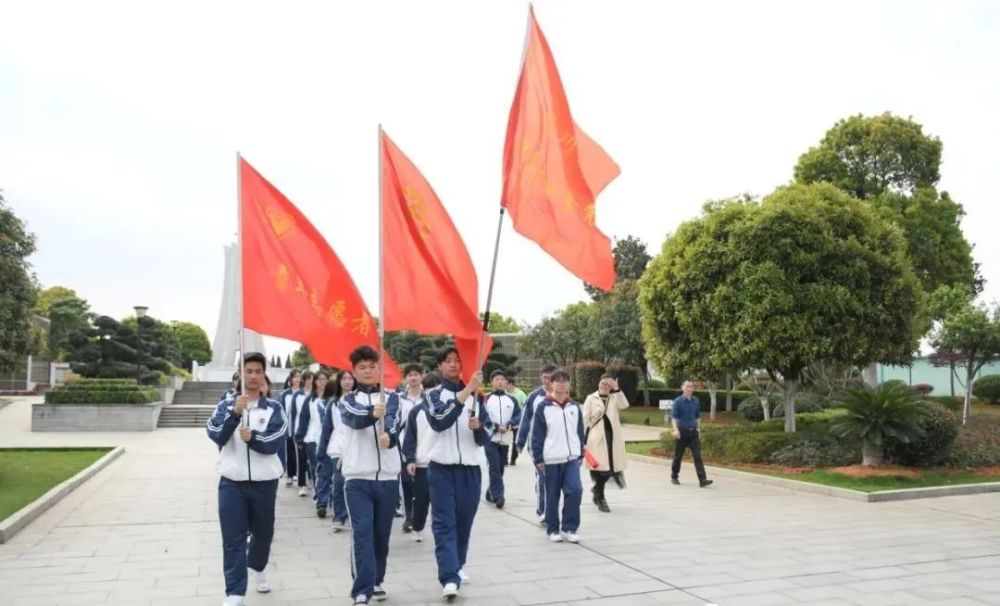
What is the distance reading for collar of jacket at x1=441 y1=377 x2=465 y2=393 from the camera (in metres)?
6.68

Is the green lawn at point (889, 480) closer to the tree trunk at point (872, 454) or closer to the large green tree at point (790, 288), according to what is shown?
the tree trunk at point (872, 454)

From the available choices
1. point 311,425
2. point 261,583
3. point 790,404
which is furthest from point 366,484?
point 790,404

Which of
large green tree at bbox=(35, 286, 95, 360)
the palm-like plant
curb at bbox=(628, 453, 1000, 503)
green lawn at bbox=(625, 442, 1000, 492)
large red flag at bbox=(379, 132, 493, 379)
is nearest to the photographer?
large red flag at bbox=(379, 132, 493, 379)

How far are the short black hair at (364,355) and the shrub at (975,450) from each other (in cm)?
1132

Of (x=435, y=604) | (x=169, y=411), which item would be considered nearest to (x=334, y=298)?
(x=435, y=604)

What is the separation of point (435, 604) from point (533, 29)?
175 inches

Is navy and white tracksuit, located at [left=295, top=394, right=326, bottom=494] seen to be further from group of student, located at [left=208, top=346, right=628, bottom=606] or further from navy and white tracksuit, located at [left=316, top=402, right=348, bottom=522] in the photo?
group of student, located at [left=208, top=346, right=628, bottom=606]

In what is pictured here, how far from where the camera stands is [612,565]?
752 centimetres

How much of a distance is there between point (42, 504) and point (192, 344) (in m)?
94.0

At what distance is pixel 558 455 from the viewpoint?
28.8 feet

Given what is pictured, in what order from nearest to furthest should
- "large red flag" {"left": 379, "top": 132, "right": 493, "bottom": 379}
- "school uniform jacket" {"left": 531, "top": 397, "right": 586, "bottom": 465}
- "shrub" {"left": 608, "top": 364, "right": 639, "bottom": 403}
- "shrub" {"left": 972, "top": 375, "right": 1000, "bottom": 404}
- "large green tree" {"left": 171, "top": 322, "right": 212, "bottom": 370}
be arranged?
1. "large red flag" {"left": 379, "top": 132, "right": 493, "bottom": 379}
2. "school uniform jacket" {"left": 531, "top": 397, "right": 586, "bottom": 465}
3. "shrub" {"left": 972, "top": 375, "right": 1000, "bottom": 404}
4. "shrub" {"left": 608, "top": 364, "right": 639, "bottom": 403}
5. "large green tree" {"left": 171, "top": 322, "right": 212, "bottom": 370}

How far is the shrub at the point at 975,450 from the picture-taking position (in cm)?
1379

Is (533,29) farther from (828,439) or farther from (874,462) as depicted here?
(828,439)

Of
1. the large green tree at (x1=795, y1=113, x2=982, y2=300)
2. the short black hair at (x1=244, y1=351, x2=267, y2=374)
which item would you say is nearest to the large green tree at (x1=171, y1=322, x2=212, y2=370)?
the large green tree at (x1=795, y1=113, x2=982, y2=300)
